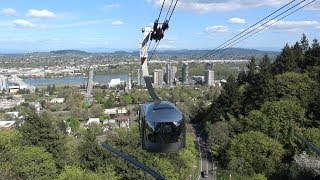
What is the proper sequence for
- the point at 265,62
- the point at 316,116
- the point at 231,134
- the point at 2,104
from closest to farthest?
the point at 316,116 < the point at 231,134 < the point at 265,62 < the point at 2,104

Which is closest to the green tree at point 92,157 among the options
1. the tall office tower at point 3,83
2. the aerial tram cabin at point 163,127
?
the aerial tram cabin at point 163,127

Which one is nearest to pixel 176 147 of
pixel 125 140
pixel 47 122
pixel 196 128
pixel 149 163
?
pixel 149 163

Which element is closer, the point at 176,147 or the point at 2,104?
the point at 176,147

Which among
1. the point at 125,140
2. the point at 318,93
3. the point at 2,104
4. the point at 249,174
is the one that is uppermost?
the point at 318,93

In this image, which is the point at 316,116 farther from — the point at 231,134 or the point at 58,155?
the point at 58,155

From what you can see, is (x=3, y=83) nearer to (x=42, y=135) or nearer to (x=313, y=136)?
(x=42, y=135)

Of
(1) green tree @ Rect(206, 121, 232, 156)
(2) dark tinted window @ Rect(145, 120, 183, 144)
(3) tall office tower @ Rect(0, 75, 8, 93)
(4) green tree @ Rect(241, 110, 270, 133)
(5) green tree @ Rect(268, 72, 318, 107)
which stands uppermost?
(2) dark tinted window @ Rect(145, 120, 183, 144)

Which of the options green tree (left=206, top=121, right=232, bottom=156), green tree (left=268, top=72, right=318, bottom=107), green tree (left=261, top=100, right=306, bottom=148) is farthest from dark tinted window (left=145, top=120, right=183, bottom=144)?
green tree (left=268, top=72, right=318, bottom=107)

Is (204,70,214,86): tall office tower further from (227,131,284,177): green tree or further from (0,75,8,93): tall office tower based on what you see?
(227,131,284,177): green tree
